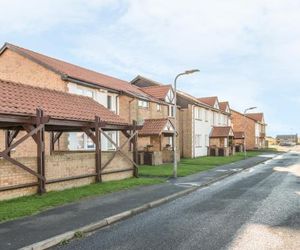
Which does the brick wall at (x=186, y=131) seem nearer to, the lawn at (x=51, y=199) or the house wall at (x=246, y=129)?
the lawn at (x=51, y=199)

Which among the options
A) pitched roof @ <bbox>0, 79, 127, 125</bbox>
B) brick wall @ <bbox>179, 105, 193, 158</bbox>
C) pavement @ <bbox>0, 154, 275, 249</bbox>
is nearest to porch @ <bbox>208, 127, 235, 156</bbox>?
brick wall @ <bbox>179, 105, 193, 158</bbox>

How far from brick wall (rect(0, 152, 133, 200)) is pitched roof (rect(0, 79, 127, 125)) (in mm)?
1607

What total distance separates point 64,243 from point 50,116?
23.5ft

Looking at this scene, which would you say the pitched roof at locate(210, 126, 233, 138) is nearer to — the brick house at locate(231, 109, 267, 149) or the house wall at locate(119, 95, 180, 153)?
the house wall at locate(119, 95, 180, 153)

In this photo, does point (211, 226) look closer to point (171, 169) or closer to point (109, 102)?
point (171, 169)

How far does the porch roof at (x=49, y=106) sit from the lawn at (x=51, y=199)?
8.82ft

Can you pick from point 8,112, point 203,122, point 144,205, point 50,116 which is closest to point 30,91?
point 50,116

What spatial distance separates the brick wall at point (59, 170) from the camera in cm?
1262

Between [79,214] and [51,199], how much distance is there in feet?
8.03

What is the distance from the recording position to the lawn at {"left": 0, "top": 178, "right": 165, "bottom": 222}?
10.5 m

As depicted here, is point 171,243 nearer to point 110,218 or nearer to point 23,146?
point 110,218

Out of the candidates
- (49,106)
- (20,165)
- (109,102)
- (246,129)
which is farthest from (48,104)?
(246,129)

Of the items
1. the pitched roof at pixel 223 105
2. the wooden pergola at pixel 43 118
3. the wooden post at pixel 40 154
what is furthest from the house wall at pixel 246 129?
the wooden post at pixel 40 154

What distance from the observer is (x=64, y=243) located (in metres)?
8.02
